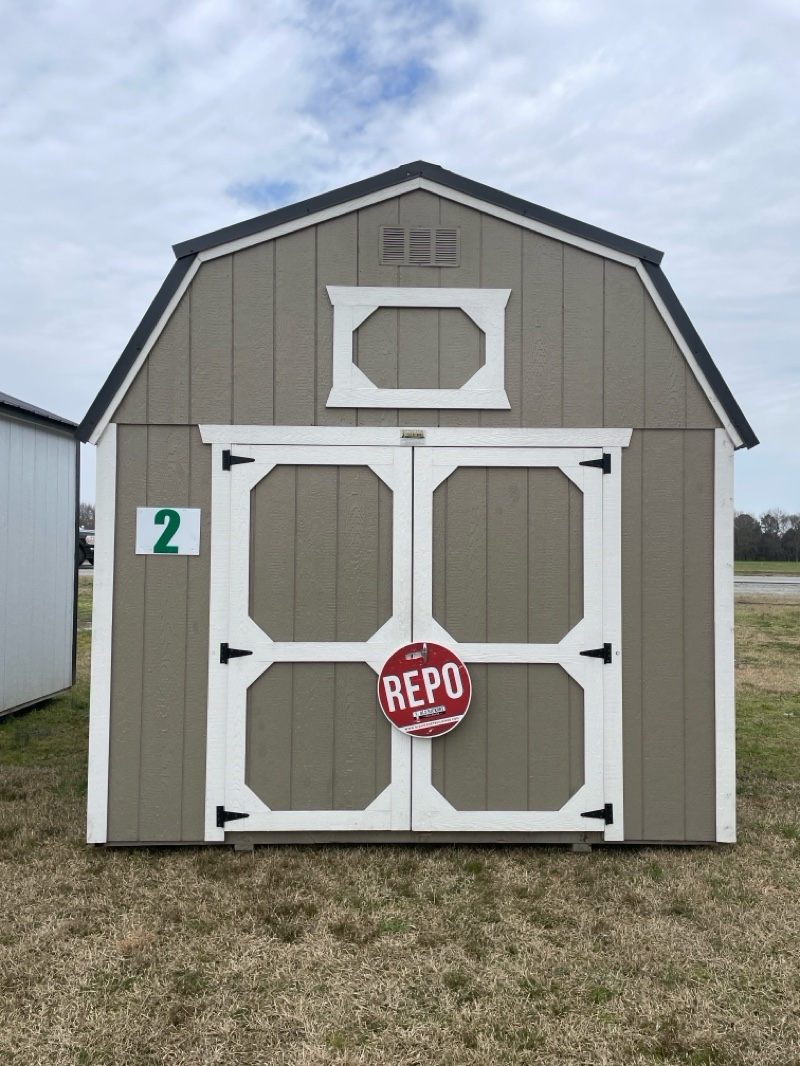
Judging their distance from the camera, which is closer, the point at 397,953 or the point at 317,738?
the point at 397,953

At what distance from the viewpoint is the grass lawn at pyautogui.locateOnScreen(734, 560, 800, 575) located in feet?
118

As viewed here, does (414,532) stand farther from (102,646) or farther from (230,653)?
(102,646)

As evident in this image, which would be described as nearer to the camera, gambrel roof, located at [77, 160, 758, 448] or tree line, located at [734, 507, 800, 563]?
gambrel roof, located at [77, 160, 758, 448]

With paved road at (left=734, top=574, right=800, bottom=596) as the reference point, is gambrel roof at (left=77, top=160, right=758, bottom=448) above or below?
above

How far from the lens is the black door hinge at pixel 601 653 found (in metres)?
4.18

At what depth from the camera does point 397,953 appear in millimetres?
3094

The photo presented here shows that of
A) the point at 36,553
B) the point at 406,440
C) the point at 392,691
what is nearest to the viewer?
the point at 392,691

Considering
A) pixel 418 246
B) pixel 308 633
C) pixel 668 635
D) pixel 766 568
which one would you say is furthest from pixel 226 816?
pixel 766 568

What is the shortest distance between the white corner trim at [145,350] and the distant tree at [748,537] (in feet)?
138

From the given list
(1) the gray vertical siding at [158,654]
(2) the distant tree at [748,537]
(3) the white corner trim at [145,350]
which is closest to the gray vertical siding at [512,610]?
(1) the gray vertical siding at [158,654]

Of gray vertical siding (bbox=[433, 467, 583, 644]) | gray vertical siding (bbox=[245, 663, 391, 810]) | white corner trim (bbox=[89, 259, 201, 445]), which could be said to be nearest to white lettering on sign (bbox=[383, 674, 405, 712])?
gray vertical siding (bbox=[245, 663, 391, 810])

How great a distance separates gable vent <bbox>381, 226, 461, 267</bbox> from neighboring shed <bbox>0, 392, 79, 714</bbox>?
392 cm

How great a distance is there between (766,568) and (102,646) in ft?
131

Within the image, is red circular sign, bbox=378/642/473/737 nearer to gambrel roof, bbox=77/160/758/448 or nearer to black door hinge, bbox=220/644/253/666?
black door hinge, bbox=220/644/253/666
